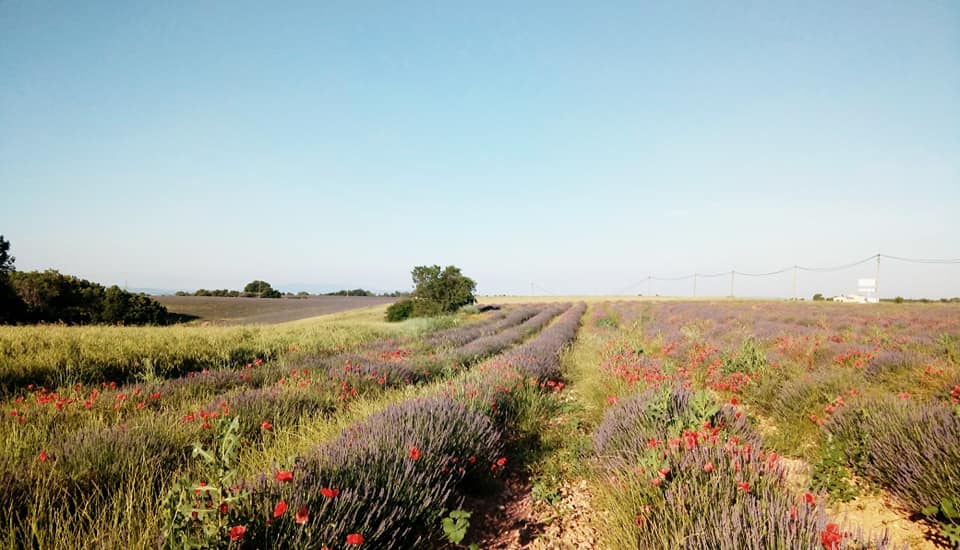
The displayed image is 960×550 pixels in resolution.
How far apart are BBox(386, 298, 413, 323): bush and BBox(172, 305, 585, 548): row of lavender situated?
28.6m

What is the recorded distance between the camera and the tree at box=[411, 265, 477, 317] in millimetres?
31469

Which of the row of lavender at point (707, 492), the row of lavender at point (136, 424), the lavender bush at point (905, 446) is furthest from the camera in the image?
the lavender bush at point (905, 446)

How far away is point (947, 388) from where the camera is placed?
4.56 metres

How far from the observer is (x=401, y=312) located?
32250 mm

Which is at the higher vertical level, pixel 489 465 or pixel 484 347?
pixel 484 347

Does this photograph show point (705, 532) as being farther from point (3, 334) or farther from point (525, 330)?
point (525, 330)

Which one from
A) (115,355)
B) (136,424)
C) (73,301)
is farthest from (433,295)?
(136,424)

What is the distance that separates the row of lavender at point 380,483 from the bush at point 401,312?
28601 millimetres

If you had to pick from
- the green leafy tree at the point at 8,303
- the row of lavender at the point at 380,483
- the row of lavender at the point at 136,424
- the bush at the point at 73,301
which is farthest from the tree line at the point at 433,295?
the row of lavender at the point at 380,483

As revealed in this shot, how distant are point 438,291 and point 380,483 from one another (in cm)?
2987

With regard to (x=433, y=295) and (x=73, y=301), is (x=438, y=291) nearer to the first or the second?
(x=433, y=295)

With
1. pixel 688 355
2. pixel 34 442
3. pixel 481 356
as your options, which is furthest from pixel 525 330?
pixel 34 442

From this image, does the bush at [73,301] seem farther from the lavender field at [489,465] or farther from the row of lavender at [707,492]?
the row of lavender at [707,492]

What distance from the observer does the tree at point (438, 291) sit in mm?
31469
